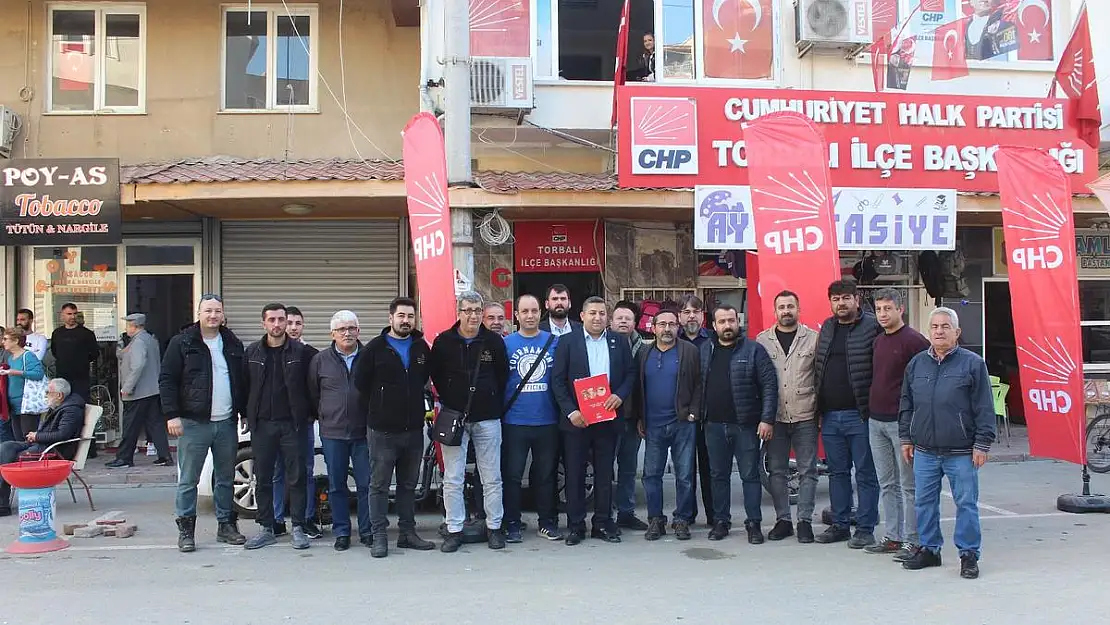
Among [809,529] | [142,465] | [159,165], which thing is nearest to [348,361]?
[809,529]

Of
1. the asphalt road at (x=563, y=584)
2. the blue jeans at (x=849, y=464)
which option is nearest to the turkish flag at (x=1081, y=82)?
the asphalt road at (x=563, y=584)

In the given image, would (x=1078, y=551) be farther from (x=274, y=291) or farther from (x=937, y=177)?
(x=274, y=291)

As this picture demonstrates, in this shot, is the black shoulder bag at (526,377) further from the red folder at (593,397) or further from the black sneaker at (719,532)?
the black sneaker at (719,532)

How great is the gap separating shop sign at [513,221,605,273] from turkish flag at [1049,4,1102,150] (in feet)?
20.4

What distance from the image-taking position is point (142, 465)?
35.1 ft

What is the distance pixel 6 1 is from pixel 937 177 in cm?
1316

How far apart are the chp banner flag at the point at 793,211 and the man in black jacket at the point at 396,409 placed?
3112 mm

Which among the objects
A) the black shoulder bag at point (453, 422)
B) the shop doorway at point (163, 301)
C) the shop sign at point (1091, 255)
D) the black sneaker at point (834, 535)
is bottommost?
the black sneaker at point (834, 535)

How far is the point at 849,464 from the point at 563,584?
99.5 inches

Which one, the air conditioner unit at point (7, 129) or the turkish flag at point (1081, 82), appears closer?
the turkish flag at point (1081, 82)

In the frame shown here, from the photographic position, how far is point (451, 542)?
6.63m

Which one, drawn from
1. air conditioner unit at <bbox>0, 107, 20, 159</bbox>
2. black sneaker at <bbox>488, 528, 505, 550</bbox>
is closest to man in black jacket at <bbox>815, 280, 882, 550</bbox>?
black sneaker at <bbox>488, 528, 505, 550</bbox>

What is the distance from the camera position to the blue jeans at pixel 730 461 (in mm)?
6863

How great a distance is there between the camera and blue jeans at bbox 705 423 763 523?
686 cm
